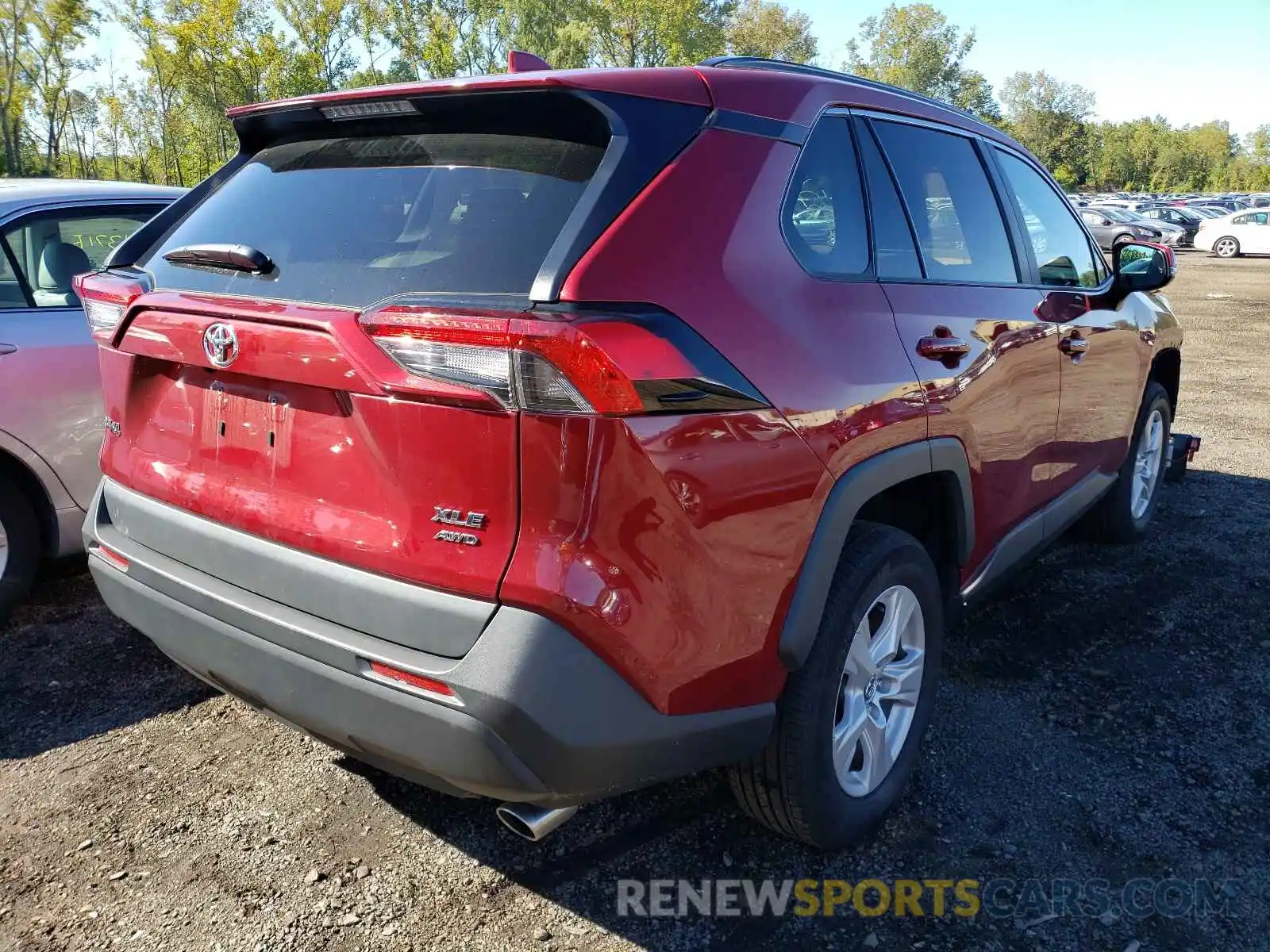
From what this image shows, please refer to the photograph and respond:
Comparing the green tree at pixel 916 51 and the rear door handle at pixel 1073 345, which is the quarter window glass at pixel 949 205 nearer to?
the rear door handle at pixel 1073 345

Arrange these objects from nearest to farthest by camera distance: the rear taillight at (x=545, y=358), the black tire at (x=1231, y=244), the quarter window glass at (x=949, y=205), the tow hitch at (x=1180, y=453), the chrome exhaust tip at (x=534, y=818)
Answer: the rear taillight at (x=545, y=358) → the chrome exhaust tip at (x=534, y=818) → the quarter window glass at (x=949, y=205) → the tow hitch at (x=1180, y=453) → the black tire at (x=1231, y=244)

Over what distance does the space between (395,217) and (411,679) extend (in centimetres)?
97

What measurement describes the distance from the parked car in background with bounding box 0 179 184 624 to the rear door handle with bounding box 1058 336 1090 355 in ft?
11.9

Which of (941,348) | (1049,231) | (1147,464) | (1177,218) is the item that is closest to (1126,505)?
(1147,464)

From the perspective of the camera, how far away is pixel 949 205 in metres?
3.04

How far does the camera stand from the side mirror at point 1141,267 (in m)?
4.04

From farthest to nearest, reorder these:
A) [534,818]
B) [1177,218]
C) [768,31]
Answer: [768,31], [1177,218], [534,818]

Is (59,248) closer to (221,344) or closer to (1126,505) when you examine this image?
(221,344)

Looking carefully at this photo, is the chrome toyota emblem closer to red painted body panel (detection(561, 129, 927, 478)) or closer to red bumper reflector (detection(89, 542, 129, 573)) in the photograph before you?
red bumper reflector (detection(89, 542, 129, 573))

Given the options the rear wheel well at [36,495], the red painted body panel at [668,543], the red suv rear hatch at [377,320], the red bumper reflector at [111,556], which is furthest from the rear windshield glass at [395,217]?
the rear wheel well at [36,495]

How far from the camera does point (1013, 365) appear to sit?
10.0 feet

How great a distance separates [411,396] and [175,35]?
116ft

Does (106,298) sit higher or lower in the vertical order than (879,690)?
higher

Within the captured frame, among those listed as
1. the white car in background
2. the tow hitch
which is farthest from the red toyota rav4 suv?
the white car in background
